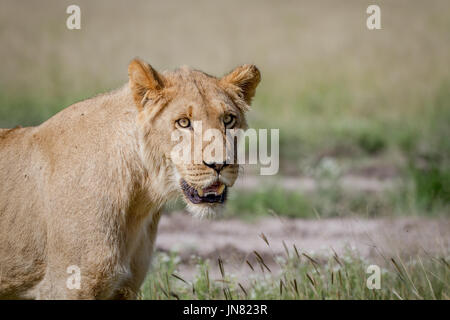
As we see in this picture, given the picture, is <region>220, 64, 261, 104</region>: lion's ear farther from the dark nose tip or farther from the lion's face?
the dark nose tip

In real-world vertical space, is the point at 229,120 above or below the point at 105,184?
above

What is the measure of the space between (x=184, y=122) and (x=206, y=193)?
1.37 feet

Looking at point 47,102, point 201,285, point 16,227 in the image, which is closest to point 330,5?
point 47,102

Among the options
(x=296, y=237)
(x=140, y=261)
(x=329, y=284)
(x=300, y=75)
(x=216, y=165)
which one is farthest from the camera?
(x=300, y=75)

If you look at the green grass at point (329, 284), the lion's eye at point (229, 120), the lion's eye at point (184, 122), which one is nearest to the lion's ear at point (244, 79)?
the lion's eye at point (229, 120)

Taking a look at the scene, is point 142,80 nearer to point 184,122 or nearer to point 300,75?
point 184,122

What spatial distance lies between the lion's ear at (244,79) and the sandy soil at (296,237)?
143 centimetres

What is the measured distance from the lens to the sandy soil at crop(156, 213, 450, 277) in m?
5.20

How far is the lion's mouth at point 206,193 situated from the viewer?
3551 mm

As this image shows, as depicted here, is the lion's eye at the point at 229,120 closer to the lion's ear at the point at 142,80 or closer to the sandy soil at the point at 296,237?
the lion's ear at the point at 142,80

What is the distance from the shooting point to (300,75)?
13898 millimetres

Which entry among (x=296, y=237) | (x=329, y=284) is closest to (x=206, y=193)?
(x=329, y=284)

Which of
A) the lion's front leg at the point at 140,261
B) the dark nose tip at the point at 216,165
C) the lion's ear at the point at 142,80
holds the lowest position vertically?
the lion's front leg at the point at 140,261

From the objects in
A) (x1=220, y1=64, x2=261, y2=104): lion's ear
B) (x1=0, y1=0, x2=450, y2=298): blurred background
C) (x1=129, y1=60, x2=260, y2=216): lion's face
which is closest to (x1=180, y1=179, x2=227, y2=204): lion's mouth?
(x1=129, y1=60, x2=260, y2=216): lion's face
